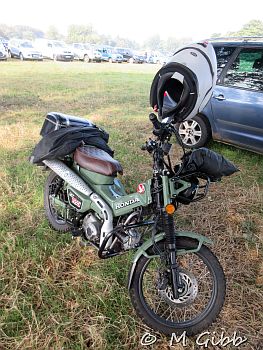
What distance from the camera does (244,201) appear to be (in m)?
4.01

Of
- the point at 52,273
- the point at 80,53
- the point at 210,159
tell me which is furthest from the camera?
the point at 80,53

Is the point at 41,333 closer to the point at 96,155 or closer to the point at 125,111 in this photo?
the point at 96,155

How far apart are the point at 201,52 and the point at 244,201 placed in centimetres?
236

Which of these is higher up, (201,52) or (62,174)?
(201,52)

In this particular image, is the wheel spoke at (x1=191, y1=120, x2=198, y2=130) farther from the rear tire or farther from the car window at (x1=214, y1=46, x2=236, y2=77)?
the rear tire

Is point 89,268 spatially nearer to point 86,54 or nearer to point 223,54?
point 223,54

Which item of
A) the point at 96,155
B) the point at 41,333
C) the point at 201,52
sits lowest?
the point at 41,333

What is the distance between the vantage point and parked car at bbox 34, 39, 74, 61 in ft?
87.2

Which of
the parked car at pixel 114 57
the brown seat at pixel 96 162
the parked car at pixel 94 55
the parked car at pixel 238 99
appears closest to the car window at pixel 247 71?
the parked car at pixel 238 99

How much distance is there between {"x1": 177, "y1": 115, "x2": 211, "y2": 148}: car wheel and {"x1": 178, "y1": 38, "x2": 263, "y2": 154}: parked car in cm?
2

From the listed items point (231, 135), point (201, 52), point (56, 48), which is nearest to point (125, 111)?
point (231, 135)

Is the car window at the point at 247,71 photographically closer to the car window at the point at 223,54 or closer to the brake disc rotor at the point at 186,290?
the car window at the point at 223,54

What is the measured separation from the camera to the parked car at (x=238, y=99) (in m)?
4.73

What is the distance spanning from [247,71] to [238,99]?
423mm
